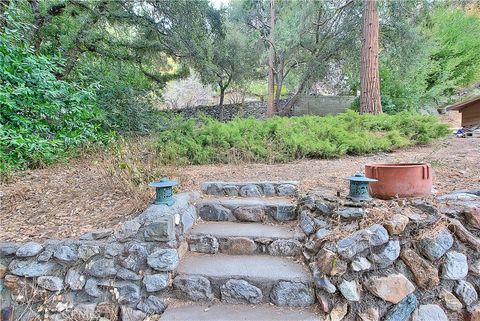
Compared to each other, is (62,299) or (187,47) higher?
(187,47)

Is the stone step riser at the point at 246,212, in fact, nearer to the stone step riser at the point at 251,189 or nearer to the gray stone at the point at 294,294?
the stone step riser at the point at 251,189

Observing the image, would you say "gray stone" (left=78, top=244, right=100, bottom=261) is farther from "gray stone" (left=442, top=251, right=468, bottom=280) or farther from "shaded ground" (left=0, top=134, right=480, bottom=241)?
"gray stone" (left=442, top=251, right=468, bottom=280)

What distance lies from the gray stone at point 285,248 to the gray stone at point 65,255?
4.25 ft

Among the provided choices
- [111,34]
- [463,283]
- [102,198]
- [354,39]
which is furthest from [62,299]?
[354,39]

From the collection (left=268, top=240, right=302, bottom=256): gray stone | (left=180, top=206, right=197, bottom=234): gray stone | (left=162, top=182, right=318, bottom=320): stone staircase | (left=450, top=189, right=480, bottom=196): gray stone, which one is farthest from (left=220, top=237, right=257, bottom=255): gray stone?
(left=450, top=189, right=480, bottom=196): gray stone

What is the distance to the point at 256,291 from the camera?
1.72 meters

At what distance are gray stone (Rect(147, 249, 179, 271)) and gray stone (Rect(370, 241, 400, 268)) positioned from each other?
1201 mm

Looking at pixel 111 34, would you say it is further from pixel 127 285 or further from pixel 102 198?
pixel 127 285

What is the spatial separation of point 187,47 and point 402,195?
16.1 ft

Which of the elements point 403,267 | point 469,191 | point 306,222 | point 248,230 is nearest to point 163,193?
point 248,230

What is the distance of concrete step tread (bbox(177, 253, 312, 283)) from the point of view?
175 cm

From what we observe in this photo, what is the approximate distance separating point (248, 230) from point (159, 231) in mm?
675

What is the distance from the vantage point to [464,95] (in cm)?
1367

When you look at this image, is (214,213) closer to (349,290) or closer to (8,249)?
(349,290)
